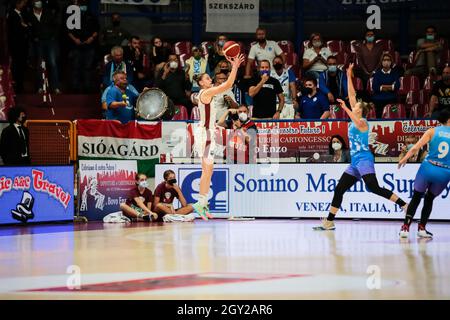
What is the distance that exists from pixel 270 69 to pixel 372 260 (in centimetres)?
1134

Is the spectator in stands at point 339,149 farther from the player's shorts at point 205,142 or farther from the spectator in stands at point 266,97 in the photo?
the player's shorts at point 205,142

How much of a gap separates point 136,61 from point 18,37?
10.5ft

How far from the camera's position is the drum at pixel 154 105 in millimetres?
20625

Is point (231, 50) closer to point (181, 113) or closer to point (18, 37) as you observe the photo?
point (181, 113)

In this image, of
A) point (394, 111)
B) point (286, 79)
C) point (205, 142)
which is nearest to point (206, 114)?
point (205, 142)

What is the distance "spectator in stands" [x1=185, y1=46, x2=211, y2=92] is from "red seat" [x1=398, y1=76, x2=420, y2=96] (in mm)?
5342

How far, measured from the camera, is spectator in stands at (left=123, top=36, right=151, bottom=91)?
2308cm

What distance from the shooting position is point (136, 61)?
23.2m

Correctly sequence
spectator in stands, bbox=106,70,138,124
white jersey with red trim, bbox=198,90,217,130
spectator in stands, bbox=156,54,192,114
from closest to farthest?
A: white jersey with red trim, bbox=198,90,217,130, spectator in stands, bbox=106,70,138,124, spectator in stands, bbox=156,54,192,114

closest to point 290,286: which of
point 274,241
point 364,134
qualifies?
point 274,241

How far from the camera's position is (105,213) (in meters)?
20.0

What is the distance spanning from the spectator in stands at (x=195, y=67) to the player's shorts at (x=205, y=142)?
12.4ft

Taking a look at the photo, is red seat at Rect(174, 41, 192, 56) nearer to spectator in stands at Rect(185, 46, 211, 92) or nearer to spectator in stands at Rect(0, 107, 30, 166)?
spectator in stands at Rect(185, 46, 211, 92)

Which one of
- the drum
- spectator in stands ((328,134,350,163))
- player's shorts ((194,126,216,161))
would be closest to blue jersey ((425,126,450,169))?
player's shorts ((194,126,216,161))
